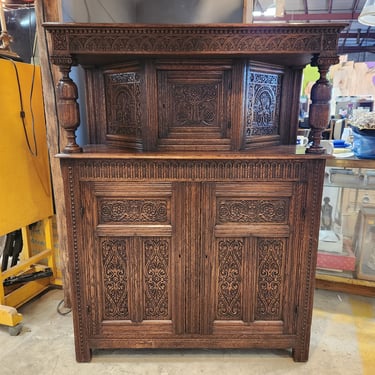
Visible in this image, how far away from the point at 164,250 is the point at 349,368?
118 centimetres

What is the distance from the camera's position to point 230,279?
1757 millimetres

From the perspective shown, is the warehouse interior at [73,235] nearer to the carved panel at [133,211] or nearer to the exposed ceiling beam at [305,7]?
the carved panel at [133,211]

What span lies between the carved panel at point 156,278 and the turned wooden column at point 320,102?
894 mm

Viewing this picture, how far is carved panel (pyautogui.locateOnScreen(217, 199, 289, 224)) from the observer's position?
5.47ft

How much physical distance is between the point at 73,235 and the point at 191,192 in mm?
648

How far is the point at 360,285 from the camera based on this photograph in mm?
2461

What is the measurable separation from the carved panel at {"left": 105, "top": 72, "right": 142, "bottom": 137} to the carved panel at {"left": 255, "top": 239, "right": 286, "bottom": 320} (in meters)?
0.91

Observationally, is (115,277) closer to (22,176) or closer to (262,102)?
(22,176)

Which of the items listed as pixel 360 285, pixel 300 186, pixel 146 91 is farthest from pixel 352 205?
pixel 146 91

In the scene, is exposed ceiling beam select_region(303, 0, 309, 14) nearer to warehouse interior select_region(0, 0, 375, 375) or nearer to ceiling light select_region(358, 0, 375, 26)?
ceiling light select_region(358, 0, 375, 26)

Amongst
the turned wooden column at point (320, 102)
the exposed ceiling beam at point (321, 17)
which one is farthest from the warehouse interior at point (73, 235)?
the exposed ceiling beam at point (321, 17)

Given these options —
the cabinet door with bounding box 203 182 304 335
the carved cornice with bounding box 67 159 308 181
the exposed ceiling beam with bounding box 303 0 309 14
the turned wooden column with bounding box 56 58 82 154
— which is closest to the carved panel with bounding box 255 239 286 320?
the cabinet door with bounding box 203 182 304 335

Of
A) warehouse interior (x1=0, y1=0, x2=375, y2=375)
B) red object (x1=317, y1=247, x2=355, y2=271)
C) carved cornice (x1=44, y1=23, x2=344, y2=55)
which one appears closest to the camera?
carved cornice (x1=44, y1=23, x2=344, y2=55)

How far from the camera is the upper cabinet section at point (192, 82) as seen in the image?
4.85 ft
